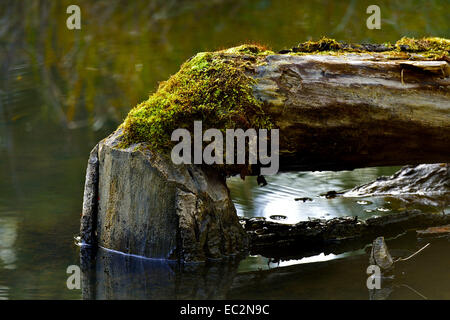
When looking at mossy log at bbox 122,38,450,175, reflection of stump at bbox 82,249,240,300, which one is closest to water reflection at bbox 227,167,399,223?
mossy log at bbox 122,38,450,175

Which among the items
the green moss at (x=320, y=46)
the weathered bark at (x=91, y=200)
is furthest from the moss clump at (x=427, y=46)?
the weathered bark at (x=91, y=200)

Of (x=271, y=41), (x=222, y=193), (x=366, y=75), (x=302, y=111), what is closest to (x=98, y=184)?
(x=222, y=193)

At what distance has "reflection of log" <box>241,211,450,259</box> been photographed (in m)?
4.80

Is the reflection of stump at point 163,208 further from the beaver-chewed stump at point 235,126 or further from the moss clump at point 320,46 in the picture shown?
the moss clump at point 320,46

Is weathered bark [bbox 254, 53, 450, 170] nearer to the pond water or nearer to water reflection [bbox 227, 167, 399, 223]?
the pond water

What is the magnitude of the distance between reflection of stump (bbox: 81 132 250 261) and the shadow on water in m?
0.10

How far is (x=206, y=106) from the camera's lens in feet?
14.7

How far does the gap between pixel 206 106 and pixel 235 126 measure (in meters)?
0.23

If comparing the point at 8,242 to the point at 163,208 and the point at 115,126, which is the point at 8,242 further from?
the point at 115,126

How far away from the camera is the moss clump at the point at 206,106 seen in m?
4.45

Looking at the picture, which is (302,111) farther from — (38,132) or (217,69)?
(38,132)

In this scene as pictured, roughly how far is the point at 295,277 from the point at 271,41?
829cm

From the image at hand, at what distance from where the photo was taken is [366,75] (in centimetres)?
461
